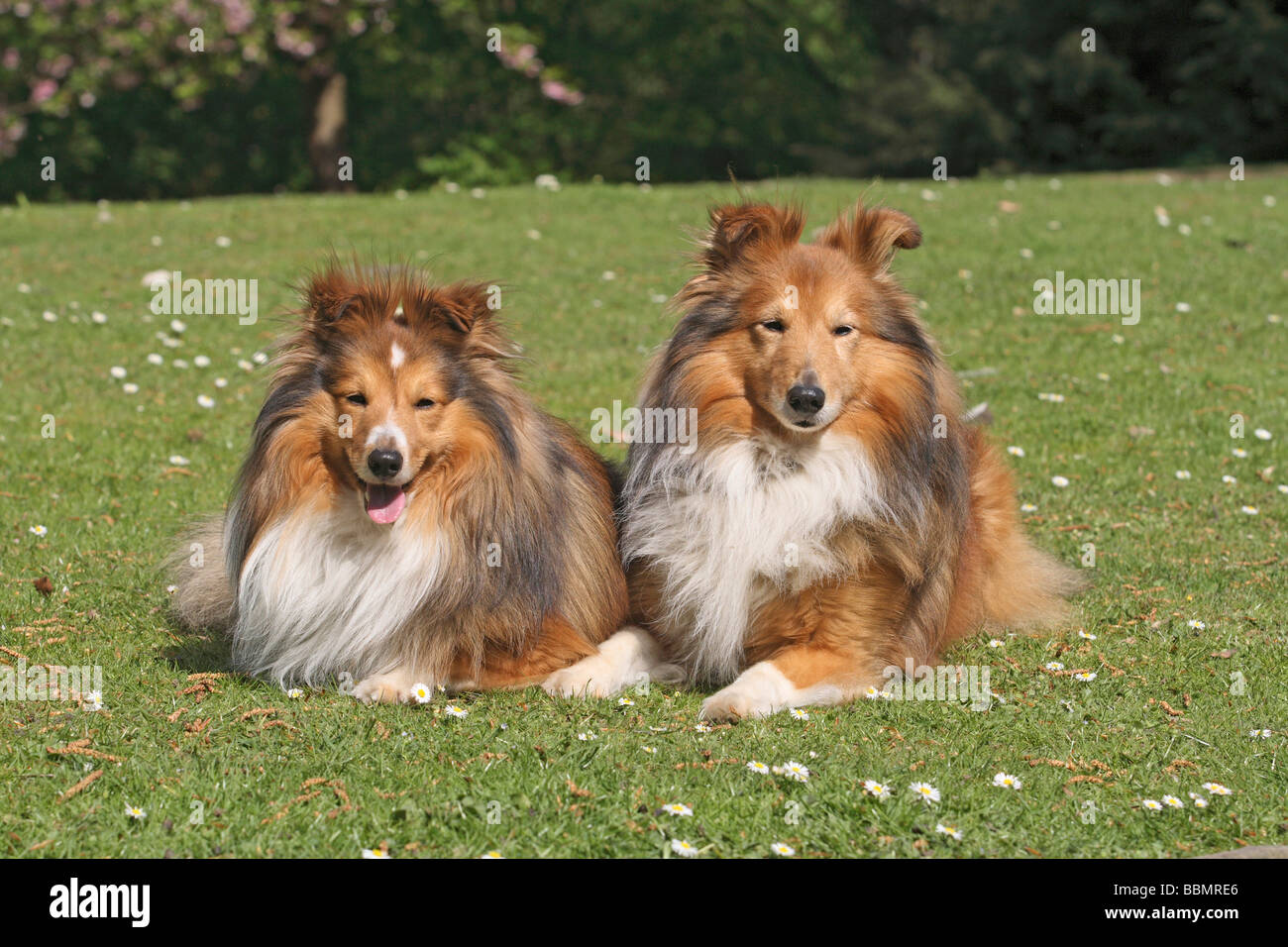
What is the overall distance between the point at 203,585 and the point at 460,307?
1.87 metres

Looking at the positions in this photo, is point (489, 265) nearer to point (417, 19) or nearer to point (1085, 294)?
point (1085, 294)

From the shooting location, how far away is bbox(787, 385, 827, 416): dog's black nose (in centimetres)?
481

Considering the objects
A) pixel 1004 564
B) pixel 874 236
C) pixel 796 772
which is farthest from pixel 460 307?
pixel 1004 564

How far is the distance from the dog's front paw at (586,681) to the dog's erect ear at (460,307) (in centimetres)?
135

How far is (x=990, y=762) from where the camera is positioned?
4484 millimetres

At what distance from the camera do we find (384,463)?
4.59 m

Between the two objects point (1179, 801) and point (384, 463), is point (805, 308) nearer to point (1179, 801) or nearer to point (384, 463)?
point (384, 463)

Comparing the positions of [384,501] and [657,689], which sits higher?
[384,501]

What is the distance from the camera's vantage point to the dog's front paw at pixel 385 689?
488 centimetres

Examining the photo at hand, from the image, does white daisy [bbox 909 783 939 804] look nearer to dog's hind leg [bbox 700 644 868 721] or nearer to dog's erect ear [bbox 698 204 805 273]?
dog's hind leg [bbox 700 644 868 721]

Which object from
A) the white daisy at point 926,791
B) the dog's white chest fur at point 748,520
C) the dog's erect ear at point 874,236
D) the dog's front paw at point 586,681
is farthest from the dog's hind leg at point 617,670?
the dog's erect ear at point 874,236

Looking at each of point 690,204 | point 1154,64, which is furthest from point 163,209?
point 1154,64

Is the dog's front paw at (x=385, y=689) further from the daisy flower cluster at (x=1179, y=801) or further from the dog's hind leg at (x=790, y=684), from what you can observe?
the daisy flower cluster at (x=1179, y=801)

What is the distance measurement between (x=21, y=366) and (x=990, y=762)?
28.2ft
